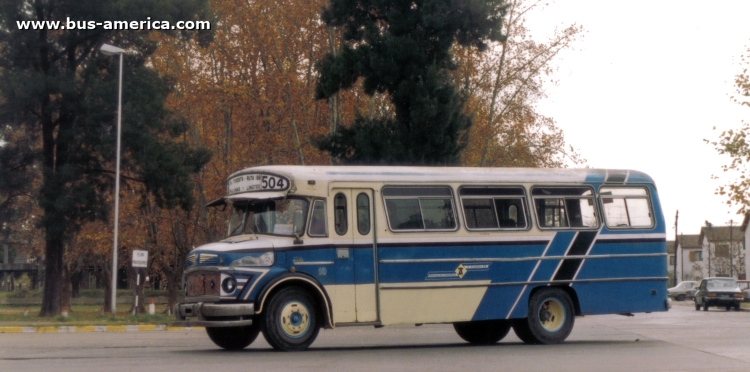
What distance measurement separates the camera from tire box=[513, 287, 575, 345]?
17.8 meters

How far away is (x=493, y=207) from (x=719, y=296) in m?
38.0

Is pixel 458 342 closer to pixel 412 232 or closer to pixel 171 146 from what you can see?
pixel 412 232

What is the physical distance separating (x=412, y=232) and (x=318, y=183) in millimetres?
1807

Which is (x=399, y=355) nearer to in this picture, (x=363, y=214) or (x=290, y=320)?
(x=290, y=320)

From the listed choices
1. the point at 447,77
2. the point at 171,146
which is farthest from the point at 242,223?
the point at 171,146

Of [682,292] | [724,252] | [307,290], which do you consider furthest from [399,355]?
[724,252]

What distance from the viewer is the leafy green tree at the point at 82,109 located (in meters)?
37.5

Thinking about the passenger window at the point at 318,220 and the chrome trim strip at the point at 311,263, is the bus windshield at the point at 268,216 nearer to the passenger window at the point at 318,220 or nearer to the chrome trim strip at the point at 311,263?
the passenger window at the point at 318,220

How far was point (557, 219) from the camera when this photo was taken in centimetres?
1828

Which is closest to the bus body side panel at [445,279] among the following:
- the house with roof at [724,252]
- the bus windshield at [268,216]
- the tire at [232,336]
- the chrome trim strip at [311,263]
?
the chrome trim strip at [311,263]

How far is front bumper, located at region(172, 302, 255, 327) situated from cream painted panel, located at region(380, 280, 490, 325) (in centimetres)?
228

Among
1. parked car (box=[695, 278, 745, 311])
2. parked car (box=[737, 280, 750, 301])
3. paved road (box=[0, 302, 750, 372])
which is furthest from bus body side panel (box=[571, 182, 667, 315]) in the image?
parked car (box=[737, 280, 750, 301])

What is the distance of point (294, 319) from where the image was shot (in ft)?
52.2

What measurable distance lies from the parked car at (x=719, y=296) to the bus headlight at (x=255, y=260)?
4058 centimetres
